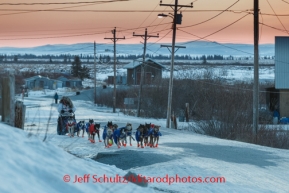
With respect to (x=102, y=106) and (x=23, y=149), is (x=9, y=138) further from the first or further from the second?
(x=102, y=106)

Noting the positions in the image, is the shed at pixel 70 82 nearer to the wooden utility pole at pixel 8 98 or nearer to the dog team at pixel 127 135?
the dog team at pixel 127 135

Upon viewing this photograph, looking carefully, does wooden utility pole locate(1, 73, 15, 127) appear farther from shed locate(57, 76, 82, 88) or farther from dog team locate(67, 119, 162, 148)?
shed locate(57, 76, 82, 88)

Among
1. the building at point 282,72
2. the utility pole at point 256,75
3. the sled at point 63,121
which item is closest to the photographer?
the sled at point 63,121

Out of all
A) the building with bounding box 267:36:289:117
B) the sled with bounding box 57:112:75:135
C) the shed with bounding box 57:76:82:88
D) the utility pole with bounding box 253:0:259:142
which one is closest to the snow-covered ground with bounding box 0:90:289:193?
the sled with bounding box 57:112:75:135

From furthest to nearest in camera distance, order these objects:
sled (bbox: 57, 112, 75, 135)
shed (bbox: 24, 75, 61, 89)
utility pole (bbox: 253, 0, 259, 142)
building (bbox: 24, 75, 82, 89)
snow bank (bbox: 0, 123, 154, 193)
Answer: shed (bbox: 24, 75, 61, 89) < building (bbox: 24, 75, 82, 89) < utility pole (bbox: 253, 0, 259, 142) < sled (bbox: 57, 112, 75, 135) < snow bank (bbox: 0, 123, 154, 193)

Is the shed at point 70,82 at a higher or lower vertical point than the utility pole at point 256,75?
higher

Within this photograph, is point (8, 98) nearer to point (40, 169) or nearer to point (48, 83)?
point (40, 169)

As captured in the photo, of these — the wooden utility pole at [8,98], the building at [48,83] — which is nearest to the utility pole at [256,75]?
the wooden utility pole at [8,98]

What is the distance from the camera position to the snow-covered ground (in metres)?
7.59

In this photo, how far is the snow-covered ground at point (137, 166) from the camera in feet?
24.9

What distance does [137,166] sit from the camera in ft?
43.9

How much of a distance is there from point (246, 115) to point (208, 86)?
2171 centimetres

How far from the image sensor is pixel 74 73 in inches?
5069

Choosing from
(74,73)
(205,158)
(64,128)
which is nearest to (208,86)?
(64,128)
